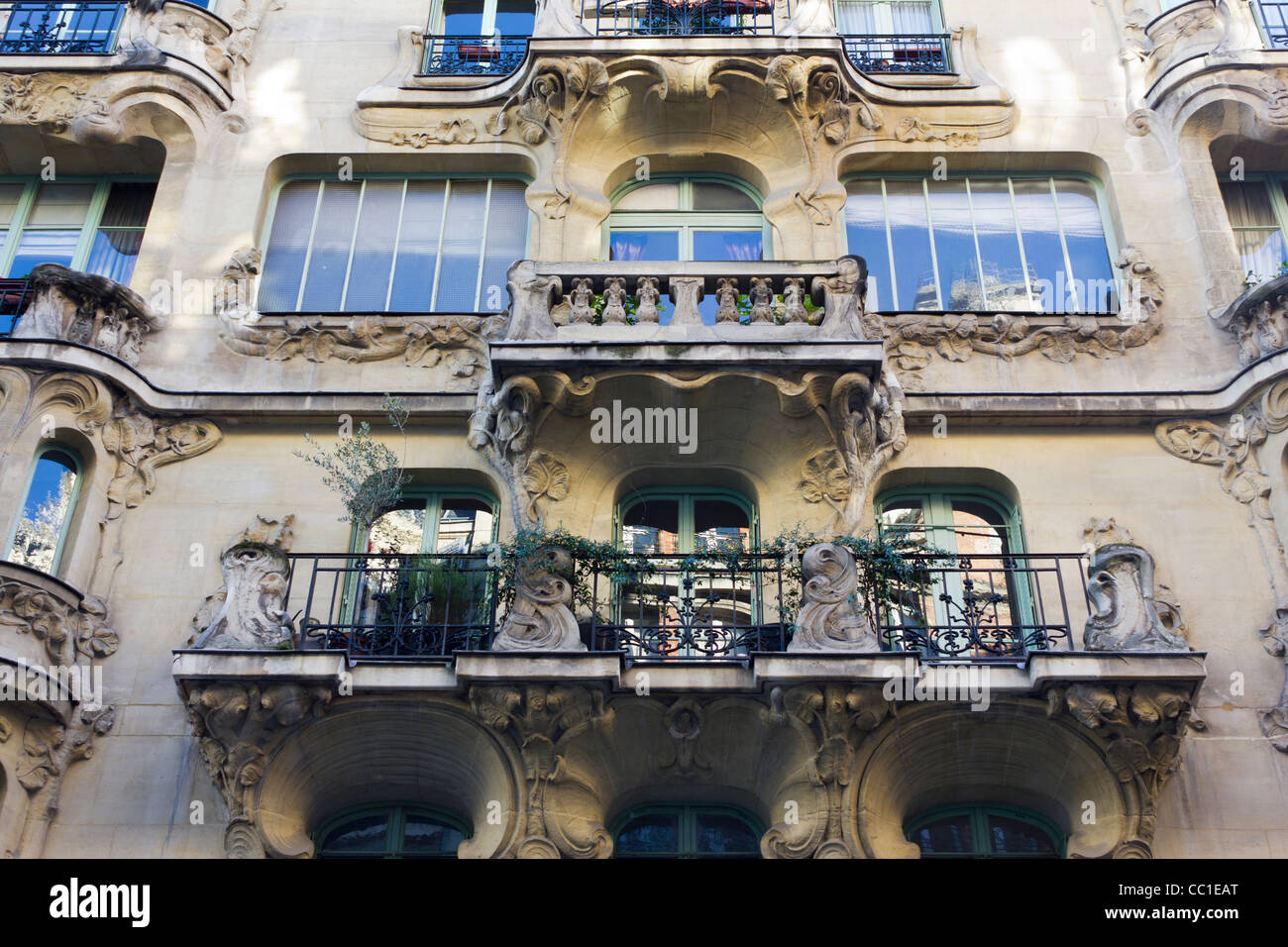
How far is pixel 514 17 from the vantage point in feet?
55.3

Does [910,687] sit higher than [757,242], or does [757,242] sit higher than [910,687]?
[757,242]

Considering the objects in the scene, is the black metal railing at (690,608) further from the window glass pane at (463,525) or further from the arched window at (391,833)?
the arched window at (391,833)

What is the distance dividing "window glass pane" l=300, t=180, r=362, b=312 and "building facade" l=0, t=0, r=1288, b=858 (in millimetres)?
53

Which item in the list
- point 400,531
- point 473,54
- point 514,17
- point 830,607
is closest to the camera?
point 830,607

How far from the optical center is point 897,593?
11.6 meters

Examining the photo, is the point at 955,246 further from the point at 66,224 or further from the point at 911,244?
the point at 66,224

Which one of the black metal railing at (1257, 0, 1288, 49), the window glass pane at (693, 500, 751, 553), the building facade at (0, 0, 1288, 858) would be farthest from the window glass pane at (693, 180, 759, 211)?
the black metal railing at (1257, 0, 1288, 49)

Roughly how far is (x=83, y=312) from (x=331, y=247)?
9.01ft

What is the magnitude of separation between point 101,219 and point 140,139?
923mm

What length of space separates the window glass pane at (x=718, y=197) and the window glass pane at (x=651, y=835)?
660 cm

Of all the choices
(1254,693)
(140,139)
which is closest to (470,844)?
(1254,693)

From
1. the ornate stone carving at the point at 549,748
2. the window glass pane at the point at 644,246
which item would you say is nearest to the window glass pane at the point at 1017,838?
the ornate stone carving at the point at 549,748

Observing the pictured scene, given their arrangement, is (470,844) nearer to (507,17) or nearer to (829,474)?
(829,474)

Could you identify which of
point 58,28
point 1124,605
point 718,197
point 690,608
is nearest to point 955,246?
point 718,197
